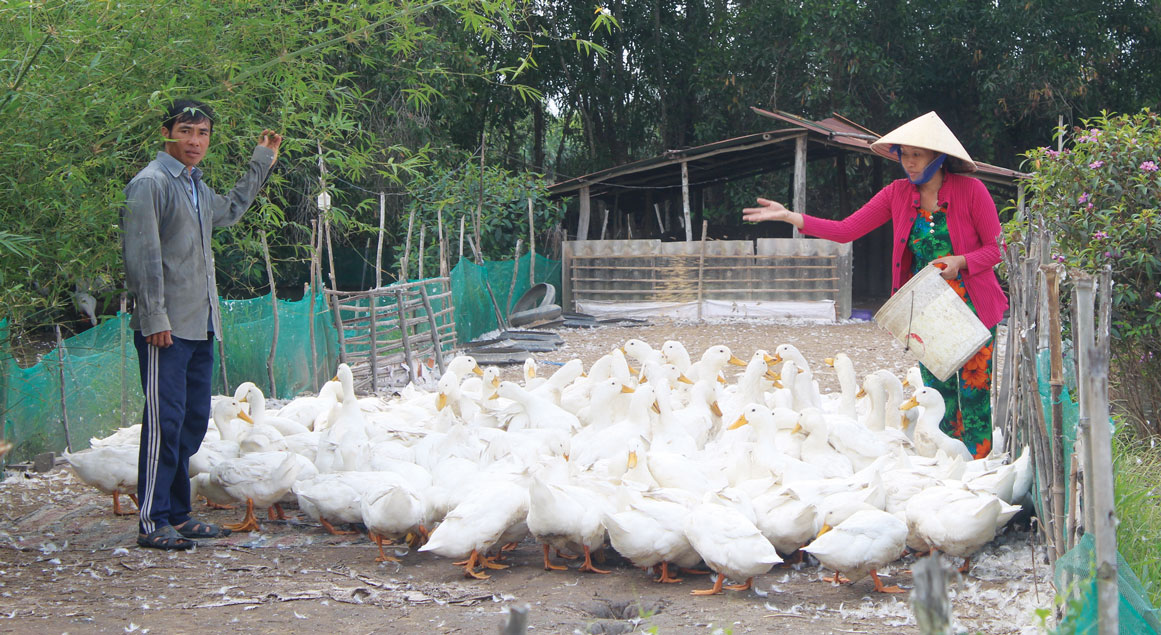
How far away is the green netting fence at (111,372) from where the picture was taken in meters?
5.34

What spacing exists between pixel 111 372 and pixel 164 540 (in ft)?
7.28

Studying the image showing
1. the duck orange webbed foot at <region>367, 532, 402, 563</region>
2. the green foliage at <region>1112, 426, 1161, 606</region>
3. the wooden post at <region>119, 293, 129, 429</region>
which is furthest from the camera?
the wooden post at <region>119, 293, 129, 429</region>

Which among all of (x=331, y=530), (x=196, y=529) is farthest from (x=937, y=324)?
(x=196, y=529)

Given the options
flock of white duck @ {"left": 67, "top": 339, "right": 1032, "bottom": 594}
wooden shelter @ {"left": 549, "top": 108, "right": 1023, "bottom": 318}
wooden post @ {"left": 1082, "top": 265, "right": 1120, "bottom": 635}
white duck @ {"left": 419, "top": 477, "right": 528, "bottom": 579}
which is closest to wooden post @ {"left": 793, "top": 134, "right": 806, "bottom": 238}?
wooden shelter @ {"left": 549, "top": 108, "right": 1023, "bottom": 318}

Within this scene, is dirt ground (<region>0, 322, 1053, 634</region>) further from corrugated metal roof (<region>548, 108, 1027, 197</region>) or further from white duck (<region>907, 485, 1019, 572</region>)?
corrugated metal roof (<region>548, 108, 1027, 197</region>)

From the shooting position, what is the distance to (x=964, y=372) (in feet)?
14.2

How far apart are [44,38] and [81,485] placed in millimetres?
3024

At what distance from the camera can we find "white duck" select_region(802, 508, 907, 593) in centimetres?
332

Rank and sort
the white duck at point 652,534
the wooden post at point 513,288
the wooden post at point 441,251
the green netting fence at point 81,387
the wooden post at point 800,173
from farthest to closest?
the wooden post at point 800,173
the wooden post at point 513,288
the wooden post at point 441,251
the green netting fence at point 81,387
the white duck at point 652,534

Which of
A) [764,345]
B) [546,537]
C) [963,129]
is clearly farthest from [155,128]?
[963,129]

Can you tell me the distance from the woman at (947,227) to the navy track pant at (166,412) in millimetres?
2487

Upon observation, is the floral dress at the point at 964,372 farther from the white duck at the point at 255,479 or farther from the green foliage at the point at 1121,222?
the white duck at the point at 255,479

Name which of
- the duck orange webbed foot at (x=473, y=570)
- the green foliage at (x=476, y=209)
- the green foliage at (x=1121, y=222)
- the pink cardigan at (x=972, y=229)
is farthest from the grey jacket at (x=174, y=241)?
the green foliage at (x=476, y=209)

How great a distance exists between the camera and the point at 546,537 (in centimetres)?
371
